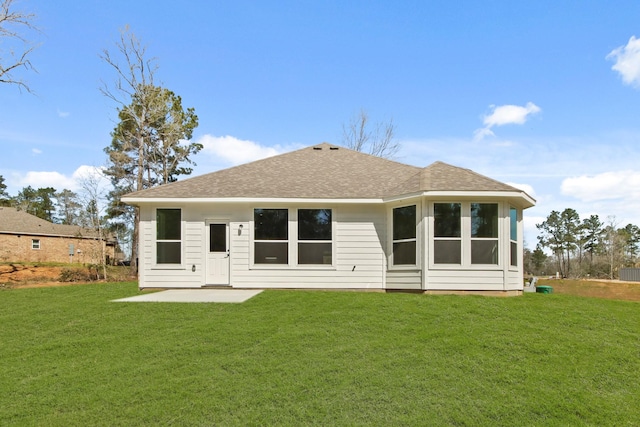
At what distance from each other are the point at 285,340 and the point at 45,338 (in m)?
4.10

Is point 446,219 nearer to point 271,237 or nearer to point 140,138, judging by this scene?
point 271,237

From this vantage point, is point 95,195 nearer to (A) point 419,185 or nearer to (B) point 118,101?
(B) point 118,101

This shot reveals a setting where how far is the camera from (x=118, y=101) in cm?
2317

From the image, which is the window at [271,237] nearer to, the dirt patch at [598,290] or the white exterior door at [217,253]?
the white exterior door at [217,253]

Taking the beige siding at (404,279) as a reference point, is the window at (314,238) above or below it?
above

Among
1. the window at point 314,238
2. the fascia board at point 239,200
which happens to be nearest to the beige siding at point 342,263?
the window at point 314,238

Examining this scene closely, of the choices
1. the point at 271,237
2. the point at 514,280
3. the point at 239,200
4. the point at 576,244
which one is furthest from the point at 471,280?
the point at 576,244

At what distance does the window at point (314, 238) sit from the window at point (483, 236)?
3.83 metres

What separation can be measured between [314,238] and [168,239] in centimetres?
418

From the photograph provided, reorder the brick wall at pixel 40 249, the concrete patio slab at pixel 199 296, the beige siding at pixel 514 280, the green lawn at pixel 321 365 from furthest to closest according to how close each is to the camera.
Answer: the brick wall at pixel 40 249, the beige siding at pixel 514 280, the concrete patio slab at pixel 199 296, the green lawn at pixel 321 365

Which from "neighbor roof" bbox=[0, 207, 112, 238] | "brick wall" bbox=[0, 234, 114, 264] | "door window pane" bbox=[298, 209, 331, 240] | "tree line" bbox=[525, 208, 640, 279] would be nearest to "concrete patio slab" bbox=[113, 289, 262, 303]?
"door window pane" bbox=[298, 209, 331, 240]

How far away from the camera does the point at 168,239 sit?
1209cm

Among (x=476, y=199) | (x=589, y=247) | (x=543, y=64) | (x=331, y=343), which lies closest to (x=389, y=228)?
(x=476, y=199)

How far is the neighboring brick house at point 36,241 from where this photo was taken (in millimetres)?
30303
